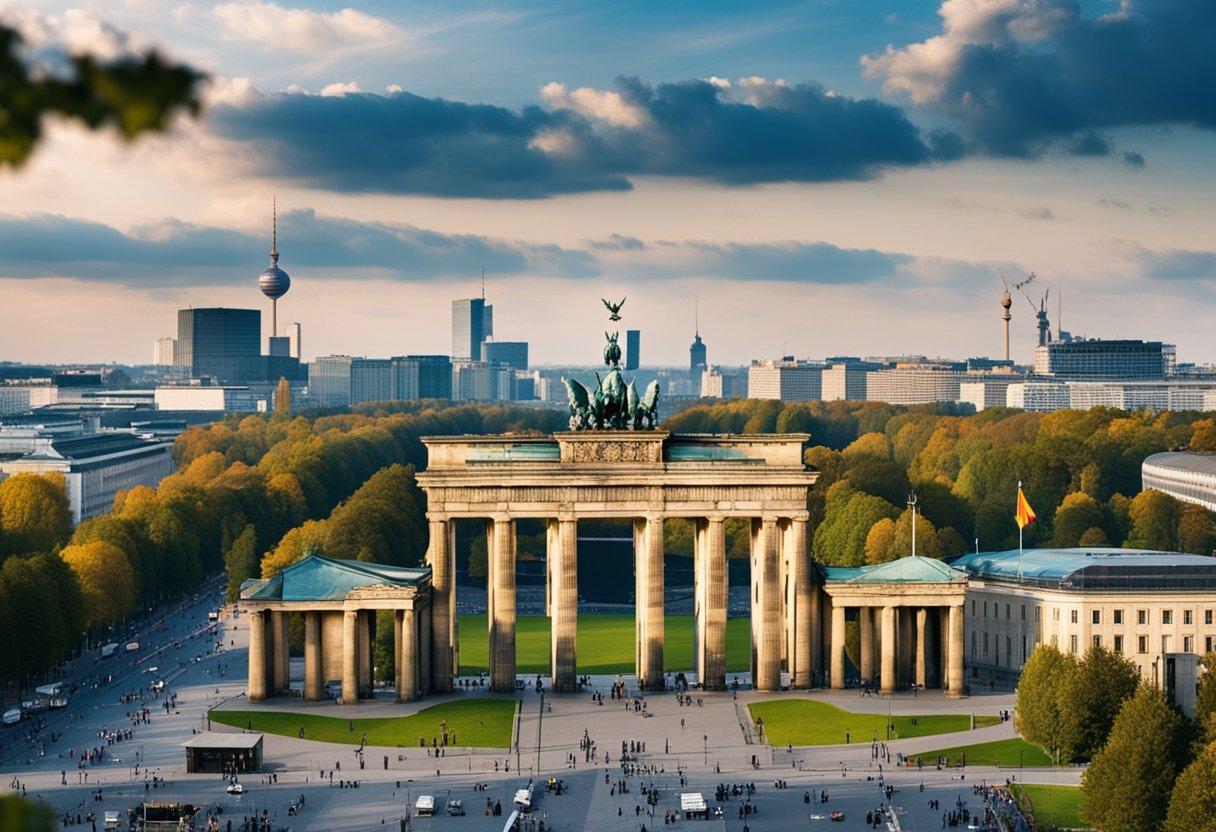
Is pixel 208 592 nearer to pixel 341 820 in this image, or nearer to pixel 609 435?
pixel 609 435

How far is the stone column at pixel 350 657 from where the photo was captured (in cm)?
11512

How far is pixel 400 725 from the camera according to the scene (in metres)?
110

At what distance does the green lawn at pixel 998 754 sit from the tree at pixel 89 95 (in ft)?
297

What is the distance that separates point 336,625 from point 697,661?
85.0 feet

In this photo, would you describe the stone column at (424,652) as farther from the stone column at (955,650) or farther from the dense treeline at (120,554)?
the stone column at (955,650)

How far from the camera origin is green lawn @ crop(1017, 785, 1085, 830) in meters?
87.8

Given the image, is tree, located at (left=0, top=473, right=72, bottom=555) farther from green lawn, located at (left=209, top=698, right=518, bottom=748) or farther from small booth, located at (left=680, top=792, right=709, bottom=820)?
small booth, located at (left=680, top=792, right=709, bottom=820)

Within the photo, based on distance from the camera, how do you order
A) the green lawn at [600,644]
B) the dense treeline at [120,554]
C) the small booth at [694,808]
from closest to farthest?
the small booth at [694,808] < the dense treeline at [120,554] < the green lawn at [600,644]

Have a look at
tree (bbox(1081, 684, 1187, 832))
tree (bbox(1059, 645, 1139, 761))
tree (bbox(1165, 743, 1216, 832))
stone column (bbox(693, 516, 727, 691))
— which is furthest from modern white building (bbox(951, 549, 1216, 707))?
tree (bbox(1165, 743, 1216, 832))

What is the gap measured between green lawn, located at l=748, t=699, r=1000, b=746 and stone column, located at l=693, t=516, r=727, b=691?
231 inches

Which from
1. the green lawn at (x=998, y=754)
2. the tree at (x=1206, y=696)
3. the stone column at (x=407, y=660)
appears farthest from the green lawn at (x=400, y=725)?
the tree at (x=1206, y=696)

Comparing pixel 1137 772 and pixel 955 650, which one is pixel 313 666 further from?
pixel 1137 772

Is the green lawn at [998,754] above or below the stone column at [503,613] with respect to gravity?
below

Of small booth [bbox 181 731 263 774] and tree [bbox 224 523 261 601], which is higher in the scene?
tree [bbox 224 523 261 601]
